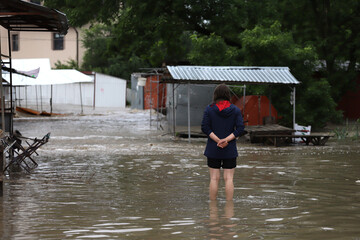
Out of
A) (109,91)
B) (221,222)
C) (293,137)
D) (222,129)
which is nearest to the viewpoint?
(221,222)

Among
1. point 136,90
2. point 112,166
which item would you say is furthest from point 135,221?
point 136,90

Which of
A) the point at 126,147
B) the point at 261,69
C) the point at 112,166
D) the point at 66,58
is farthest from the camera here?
the point at 66,58

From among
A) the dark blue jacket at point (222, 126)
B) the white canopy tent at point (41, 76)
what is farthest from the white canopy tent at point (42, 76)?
the dark blue jacket at point (222, 126)

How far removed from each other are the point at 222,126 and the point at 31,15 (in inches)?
208

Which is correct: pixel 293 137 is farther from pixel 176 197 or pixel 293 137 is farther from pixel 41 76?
pixel 41 76

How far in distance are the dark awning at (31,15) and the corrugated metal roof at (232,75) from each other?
731 cm

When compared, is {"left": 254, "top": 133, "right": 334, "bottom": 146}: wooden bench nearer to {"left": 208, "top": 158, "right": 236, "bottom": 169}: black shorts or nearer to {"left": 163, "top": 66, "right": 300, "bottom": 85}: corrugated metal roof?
{"left": 163, "top": 66, "right": 300, "bottom": 85}: corrugated metal roof

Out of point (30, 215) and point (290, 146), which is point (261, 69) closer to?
point (290, 146)

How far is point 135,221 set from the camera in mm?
6871

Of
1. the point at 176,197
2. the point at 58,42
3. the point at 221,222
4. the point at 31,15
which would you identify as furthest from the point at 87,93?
the point at 221,222

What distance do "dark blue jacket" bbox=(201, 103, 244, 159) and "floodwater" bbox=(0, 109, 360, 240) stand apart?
698mm

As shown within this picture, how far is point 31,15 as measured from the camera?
11.3m

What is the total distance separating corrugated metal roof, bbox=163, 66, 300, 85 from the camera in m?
19.7

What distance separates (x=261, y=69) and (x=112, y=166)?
9.90 meters
